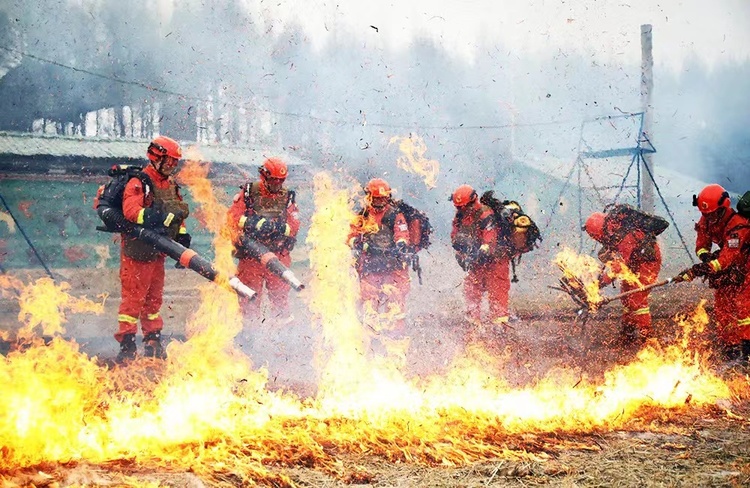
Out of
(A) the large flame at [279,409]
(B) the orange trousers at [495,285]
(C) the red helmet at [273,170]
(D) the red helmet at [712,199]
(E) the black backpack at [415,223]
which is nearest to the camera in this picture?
(A) the large flame at [279,409]

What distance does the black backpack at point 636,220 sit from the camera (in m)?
7.29

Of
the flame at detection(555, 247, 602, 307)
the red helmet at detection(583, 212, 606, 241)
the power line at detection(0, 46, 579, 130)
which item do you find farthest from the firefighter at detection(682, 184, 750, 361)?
the power line at detection(0, 46, 579, 130)

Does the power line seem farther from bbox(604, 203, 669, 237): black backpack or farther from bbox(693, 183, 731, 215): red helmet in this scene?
bbox(693, 183, 731, 215): red helmet

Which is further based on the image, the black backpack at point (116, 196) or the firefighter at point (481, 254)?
the firefighter at point (481, 254)

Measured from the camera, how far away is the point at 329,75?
20.9 meters

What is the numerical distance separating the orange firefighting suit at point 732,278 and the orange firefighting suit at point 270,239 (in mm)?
4819

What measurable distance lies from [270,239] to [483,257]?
2.87 meters

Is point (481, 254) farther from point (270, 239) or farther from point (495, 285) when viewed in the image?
point (270, 239)

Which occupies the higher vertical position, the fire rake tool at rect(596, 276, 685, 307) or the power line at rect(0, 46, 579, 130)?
the power line at rect(0, 46, 579, 130)

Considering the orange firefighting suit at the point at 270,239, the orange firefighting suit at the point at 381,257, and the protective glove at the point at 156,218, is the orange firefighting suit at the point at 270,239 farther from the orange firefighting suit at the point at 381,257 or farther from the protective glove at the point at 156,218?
the protective glove at the point at 156,218

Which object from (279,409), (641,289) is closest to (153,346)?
(279,409)

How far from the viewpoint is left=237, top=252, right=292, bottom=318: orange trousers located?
24.6 ft

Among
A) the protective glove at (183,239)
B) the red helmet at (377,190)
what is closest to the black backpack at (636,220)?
the red helmet at (377,190)

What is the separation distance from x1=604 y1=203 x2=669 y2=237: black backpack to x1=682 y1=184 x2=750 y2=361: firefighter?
21.6 inches
